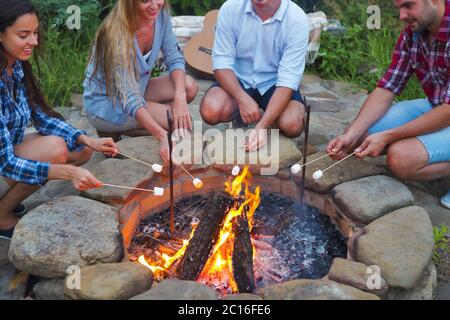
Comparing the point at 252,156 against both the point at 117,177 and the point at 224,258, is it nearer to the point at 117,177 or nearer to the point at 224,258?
the point at 224,258

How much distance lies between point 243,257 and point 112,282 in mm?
751

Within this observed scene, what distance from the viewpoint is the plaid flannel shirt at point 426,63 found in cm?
320

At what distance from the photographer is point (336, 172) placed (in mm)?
3377

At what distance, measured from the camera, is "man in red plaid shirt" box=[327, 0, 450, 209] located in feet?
10.3

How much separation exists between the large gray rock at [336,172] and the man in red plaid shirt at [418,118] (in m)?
0.08

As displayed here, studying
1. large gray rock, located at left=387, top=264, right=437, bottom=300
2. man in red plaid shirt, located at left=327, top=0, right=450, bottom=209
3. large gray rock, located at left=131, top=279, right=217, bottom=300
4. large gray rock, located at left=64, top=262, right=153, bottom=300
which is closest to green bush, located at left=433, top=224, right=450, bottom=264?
large gray rock, located at left=387, top=264, right=437, bottom=300

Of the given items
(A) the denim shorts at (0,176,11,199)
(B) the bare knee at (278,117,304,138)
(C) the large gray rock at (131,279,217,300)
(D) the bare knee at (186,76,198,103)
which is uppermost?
(D) the bare knee at (186,76,198,103)

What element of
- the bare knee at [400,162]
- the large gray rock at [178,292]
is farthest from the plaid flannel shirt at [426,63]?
the large gray rock at [178,292]

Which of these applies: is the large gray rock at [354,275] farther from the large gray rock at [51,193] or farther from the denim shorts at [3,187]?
the denim shorts at [3,187]

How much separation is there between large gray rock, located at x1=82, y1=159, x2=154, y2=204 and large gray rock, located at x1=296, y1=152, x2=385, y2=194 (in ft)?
3.38

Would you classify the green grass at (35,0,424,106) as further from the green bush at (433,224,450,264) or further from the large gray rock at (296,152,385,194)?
the green bush at (433,224,450,264)
